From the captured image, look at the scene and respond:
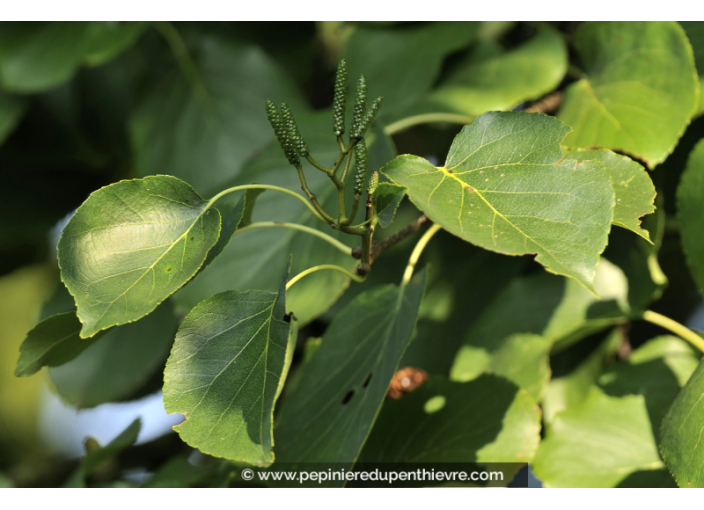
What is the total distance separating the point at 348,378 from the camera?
0.40 meters

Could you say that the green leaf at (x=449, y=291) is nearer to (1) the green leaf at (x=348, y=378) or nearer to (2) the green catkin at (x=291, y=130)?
(1) the green leaf at (x=348, y=378)

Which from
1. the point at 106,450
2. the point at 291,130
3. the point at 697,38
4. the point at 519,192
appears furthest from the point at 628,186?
the point at 106,450

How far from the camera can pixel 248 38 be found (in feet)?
2.47

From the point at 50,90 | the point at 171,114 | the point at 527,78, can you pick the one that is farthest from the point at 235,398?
the point at 50,90

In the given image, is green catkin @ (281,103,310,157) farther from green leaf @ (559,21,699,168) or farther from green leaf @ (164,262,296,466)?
green leaf @ (559,21,699,168)

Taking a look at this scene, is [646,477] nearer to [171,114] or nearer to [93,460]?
[93,460]

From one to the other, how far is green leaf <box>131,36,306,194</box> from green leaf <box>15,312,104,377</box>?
14.0 inches

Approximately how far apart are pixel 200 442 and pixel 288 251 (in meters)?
0.24

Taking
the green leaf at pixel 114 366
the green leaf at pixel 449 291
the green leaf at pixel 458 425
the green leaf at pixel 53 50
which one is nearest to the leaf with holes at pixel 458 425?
the green leaf at pixel 458 425

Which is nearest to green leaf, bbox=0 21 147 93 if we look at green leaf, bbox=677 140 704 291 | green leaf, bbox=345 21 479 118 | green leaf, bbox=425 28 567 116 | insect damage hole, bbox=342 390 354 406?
green leaf, bbox=345 21 479 118

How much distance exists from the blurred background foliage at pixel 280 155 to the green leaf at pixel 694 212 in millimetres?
28

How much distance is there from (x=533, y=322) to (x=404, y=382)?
138mm

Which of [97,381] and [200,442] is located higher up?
[200,442]

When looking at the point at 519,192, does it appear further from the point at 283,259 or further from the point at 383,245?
the point at 283,259
